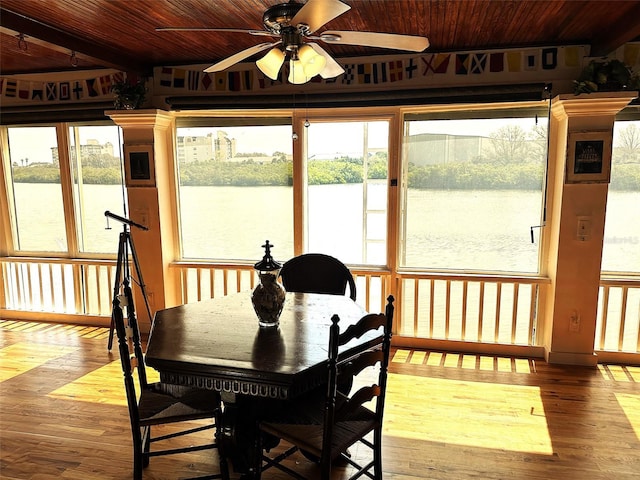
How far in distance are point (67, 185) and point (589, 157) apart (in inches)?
181

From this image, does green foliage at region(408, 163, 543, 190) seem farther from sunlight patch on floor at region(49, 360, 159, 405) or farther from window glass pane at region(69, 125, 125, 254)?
window glass pane at region(69, 125, 125, 254)

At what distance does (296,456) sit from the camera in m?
2.55

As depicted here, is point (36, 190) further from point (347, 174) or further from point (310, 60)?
point (310, 60)

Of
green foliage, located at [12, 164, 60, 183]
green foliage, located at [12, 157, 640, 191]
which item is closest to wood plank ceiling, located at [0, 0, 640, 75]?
green foliage, located at [12, 157, 640, 191]

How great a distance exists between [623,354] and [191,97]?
13.6 ft

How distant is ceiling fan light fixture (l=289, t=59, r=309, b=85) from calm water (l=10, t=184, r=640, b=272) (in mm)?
1890

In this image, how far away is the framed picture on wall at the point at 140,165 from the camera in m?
4.15

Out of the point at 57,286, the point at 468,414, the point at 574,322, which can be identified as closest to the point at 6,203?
the point at 57,286

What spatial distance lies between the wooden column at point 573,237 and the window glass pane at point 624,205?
26 cm

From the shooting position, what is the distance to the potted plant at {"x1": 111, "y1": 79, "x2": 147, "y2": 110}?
13.1 ft

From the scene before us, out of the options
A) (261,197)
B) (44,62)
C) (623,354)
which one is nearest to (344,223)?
(261,197)

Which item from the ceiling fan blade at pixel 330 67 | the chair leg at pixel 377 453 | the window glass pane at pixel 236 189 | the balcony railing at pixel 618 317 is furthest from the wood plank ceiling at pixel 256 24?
the chair leg at pixel 377 453

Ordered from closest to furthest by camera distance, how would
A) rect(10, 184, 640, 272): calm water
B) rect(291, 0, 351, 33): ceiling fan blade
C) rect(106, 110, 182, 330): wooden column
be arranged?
rect(291, 0, 351, 33): ceiling fan blade
rect(10, 184, 640, 272): calm water
rect(106, 110, 182, 330): wooden column

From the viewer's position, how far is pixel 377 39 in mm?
2076
